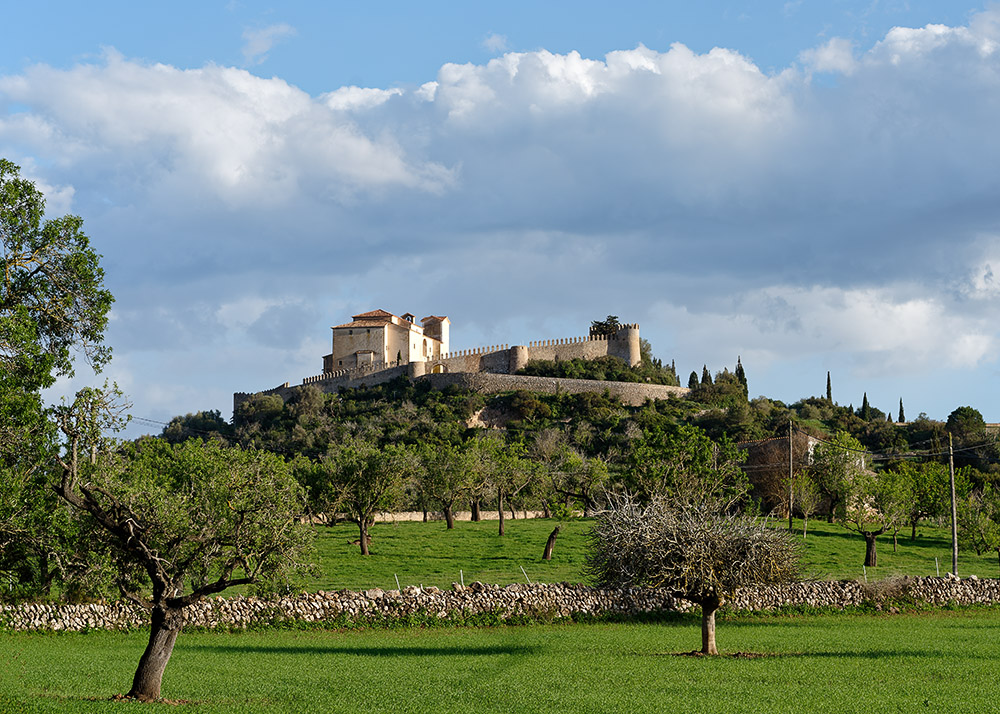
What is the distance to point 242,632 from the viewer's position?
→ 28.0m

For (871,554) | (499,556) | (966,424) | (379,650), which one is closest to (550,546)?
(499,556)

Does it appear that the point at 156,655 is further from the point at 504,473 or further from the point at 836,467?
the point at 836,467

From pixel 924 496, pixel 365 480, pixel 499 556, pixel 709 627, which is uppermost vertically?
pixel 365 480

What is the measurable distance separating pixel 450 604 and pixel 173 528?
14.9 meters

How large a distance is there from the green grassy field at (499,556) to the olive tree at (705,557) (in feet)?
32.3

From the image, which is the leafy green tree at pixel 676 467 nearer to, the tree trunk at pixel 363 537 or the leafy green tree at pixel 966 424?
the tree trunk at pixel 363 537

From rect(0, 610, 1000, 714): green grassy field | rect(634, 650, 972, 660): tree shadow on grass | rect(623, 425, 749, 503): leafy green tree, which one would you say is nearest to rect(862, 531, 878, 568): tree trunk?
rect(623, 425, 749, 503): leafy green tree

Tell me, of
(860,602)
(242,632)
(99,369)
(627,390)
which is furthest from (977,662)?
(627,390)

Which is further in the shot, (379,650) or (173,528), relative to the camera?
(379,650)

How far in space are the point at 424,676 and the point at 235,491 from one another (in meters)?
6.64

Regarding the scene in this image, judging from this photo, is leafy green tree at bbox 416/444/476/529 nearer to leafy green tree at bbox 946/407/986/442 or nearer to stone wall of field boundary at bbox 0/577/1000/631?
stone wall of field boundary at bbox 0/577/1000/631

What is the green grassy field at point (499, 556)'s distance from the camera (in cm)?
3684

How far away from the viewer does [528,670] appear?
70.6ft

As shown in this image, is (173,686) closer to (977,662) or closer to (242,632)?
(242,632)
